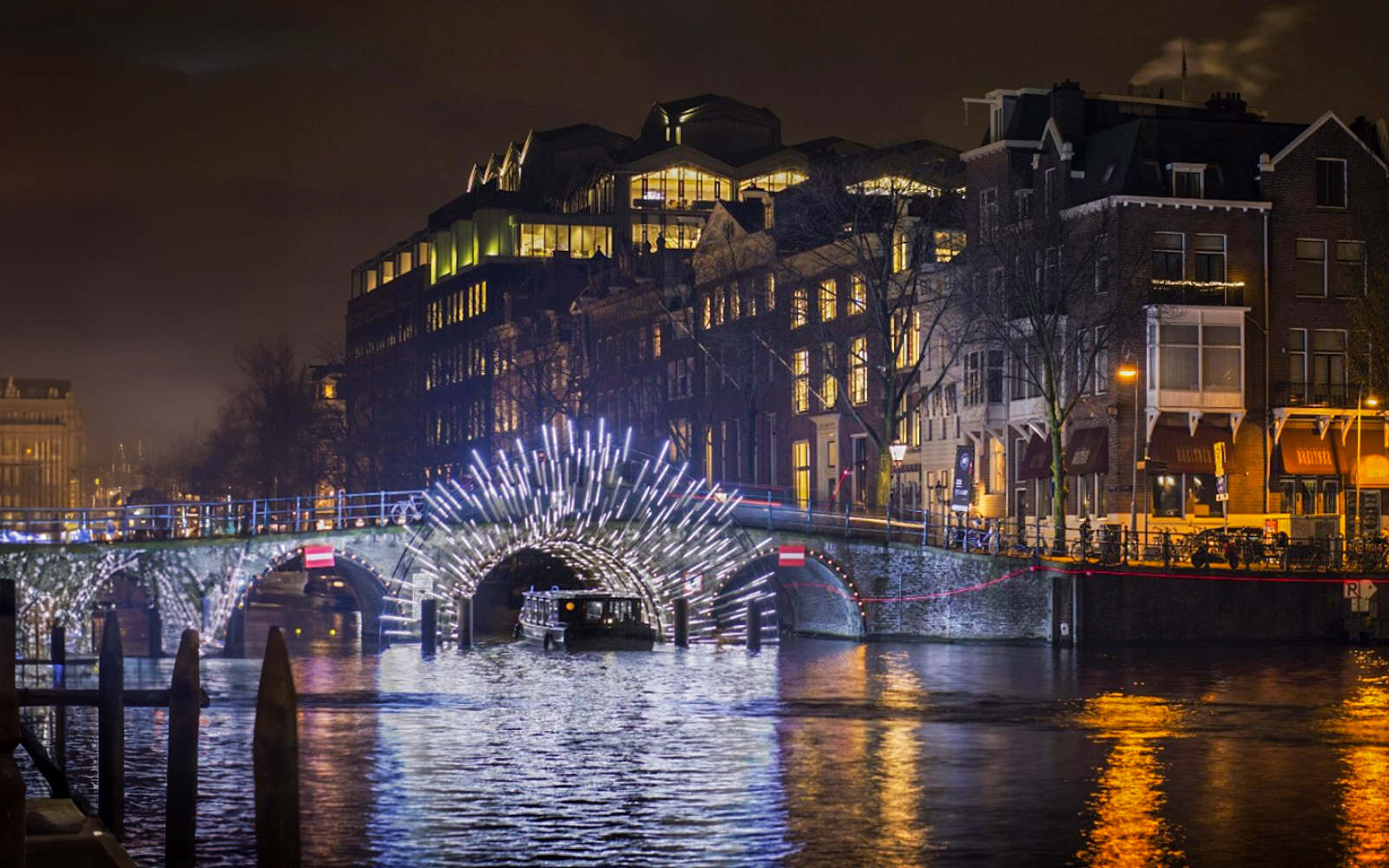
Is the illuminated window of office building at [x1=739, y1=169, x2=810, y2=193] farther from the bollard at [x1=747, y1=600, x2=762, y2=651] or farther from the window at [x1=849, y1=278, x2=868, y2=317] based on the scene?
the bollard at [x1=747, y1=600, x2=762, y2=651]

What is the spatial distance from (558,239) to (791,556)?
92.9m

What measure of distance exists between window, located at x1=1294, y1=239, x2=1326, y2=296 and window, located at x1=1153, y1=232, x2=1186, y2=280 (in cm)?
439

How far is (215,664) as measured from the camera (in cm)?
6075

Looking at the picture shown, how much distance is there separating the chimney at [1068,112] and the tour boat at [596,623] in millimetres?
23874

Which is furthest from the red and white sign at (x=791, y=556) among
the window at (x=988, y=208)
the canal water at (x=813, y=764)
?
the window at (x=988, y=208)

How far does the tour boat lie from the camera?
212ft

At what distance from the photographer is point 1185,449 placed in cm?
7225

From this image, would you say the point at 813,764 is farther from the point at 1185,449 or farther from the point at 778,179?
the point at 778,179

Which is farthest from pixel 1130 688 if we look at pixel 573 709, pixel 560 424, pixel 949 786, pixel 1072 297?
pixel 560 424

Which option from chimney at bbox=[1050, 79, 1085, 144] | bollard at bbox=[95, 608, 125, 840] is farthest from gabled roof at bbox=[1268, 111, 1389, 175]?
bollard at bbox=[95, 608, 125, 840]

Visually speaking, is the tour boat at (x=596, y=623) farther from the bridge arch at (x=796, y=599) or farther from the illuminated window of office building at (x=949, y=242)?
the illuminated window of office building at (x=949, y=242)

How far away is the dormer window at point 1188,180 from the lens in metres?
72.9

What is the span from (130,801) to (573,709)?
15.0 metres

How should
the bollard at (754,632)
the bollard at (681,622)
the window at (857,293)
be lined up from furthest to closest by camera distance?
the window at (857,293) < the bollard at (681,622) < the bollard at (754,632)
